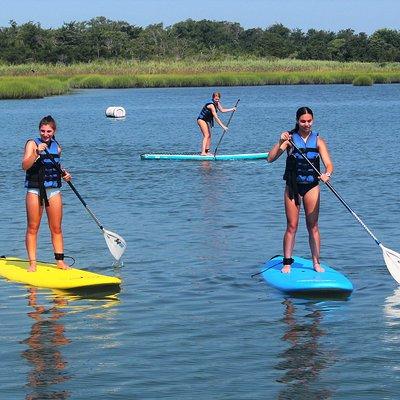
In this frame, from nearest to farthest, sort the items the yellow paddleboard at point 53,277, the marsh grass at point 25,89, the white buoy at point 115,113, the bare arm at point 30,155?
1. the bare arm at point 30,155
2. the yellow paddleboard at point 53,277
3. the white buoy at point 115,113
4. the marsh grass at point 25,89

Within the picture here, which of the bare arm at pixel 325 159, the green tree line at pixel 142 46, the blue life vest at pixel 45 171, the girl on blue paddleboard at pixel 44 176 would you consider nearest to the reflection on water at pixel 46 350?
the girl on blue paddleboard at pixel 44 176

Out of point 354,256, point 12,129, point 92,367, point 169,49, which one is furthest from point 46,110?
point 169,49

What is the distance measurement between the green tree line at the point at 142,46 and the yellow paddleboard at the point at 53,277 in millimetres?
76989

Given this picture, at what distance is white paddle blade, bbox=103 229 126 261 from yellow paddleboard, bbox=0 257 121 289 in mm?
746

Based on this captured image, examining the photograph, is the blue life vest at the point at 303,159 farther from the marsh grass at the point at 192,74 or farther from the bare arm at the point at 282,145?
the marsh grass at the point at 192,74

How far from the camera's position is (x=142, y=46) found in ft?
334

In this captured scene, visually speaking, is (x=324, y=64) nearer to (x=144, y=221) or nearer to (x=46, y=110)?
(x=46, y=110)

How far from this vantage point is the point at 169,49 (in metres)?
103

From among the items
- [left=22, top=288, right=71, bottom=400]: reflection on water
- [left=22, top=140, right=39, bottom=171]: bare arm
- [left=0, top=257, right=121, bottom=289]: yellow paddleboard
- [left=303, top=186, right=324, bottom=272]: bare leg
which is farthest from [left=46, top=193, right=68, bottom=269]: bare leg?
[left=303, top=186, right=324, bottom=272]: bare leg

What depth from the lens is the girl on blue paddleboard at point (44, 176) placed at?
10.6 meters

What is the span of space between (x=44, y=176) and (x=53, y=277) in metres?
1.05

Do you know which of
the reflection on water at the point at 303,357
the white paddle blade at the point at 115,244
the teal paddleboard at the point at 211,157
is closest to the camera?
the reflection on water at the point at 303,357

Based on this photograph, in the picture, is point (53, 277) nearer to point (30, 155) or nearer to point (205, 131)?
point (30, 155)

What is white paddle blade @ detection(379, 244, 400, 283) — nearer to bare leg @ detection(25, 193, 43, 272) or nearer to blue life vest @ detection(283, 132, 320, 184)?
blue life vest @ detection(283, 132, 320, 184)
